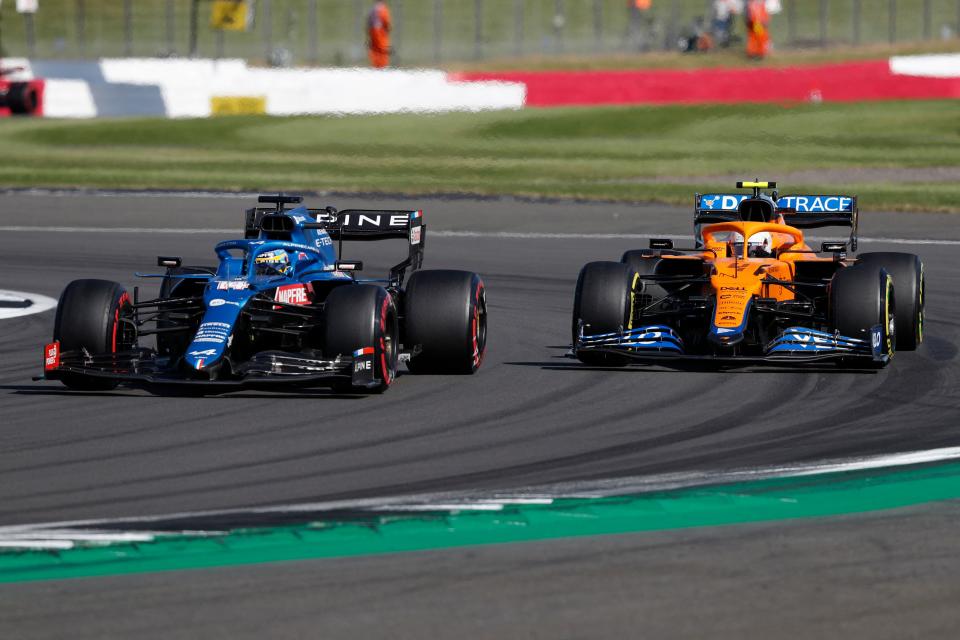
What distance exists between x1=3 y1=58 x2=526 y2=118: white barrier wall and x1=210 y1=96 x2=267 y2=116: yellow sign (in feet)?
0.24

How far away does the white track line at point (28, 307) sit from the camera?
16469mm

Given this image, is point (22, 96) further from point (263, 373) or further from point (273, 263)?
point (263, 373)

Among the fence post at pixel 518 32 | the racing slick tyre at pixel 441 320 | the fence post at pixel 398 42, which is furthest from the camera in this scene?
the fence post at pixel 518 32

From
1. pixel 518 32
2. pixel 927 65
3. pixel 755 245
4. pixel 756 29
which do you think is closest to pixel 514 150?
pixel 756 29

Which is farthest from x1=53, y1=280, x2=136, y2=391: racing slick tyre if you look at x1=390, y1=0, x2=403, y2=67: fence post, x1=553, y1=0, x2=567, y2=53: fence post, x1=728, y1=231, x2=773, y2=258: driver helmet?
x1=553, y1=0, x2=567, y2=53: fence post

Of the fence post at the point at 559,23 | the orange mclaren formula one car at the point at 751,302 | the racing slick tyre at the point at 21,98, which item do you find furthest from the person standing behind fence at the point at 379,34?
the orange mclaren formula one car at the point at 751,302

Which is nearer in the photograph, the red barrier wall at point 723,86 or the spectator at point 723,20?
the red barrier wall at point 723,86

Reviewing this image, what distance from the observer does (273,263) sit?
12.3 meters

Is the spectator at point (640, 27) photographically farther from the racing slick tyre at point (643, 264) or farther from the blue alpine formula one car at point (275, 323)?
the blue alpine formula one car at point (275, 323)

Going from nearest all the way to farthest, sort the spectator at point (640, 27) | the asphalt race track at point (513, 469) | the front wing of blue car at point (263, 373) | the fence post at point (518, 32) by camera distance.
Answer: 1. the asphalt race track at point (513, 469)
2. the front wing of blue car at point (263, 373)
3. the fence post at point (518, 32)
4. the spectator at point (640, 27)

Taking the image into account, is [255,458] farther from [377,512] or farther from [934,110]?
[934,110]

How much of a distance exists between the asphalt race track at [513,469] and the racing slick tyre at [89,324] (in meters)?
0.19

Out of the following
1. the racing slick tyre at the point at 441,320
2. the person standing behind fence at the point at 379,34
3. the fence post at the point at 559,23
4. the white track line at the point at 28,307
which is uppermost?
the fence post at the point at 559,23

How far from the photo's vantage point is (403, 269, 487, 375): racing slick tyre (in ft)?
40.9
